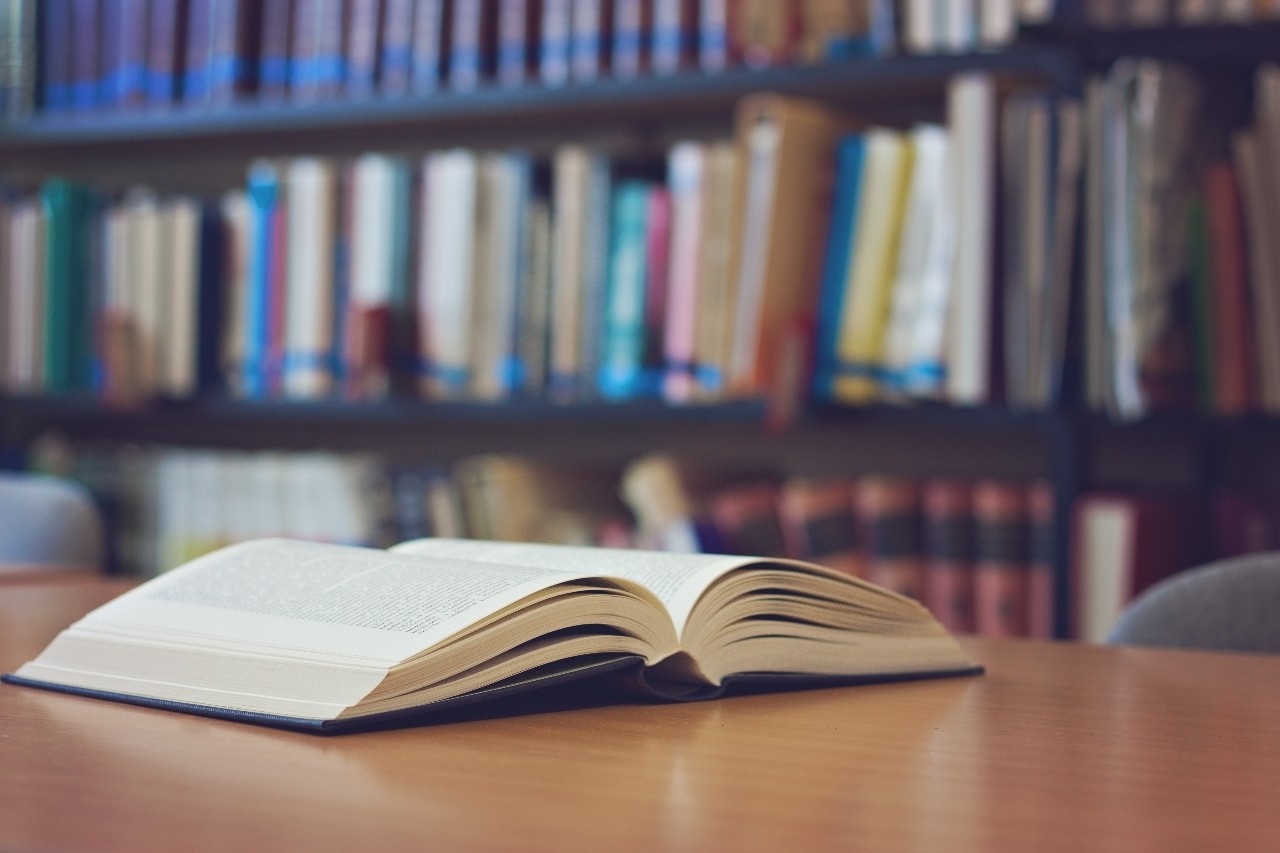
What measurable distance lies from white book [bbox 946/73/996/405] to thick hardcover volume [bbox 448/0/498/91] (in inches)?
28.0

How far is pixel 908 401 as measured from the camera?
1.84 metres

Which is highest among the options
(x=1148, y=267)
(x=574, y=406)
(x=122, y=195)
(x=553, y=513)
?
(x=122, y=195)

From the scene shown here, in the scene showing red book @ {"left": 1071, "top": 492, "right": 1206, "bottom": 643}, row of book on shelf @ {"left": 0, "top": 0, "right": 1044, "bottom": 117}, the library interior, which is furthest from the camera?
row of book on shelf @ {"left": 0, "top": 0, "right": 1044, "bottom": 117}

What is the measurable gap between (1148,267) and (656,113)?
0.93 meters

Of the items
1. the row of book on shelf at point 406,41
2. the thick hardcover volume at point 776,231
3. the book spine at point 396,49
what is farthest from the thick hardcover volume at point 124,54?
the thick hardcover volume at point 776,231

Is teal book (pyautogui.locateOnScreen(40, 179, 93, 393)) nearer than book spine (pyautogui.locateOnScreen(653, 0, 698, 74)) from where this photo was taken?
No

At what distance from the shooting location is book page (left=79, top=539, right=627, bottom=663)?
62 cm

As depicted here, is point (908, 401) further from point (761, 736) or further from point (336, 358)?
point (761, 736)

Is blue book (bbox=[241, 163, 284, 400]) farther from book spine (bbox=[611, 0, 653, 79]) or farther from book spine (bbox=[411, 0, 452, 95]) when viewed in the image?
book spine (bbox=[611, 0, 653, 79])

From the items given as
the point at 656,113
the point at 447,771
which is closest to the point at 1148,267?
the point at 656,113

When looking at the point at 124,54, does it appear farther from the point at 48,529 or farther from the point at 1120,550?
the point at 1120,550

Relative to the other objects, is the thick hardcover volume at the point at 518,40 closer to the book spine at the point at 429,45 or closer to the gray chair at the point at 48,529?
the book spine at the point at 429,45

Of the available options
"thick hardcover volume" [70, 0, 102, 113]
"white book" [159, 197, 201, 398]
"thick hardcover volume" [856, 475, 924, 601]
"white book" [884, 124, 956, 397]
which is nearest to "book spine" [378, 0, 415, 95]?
"white book" [159, 197, 201, 398]

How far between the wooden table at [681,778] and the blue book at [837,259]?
1.13m
